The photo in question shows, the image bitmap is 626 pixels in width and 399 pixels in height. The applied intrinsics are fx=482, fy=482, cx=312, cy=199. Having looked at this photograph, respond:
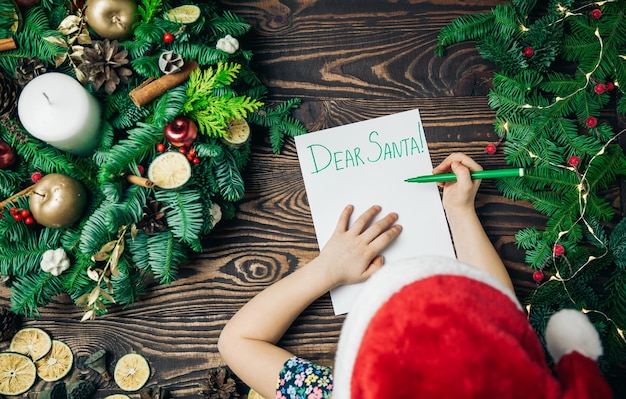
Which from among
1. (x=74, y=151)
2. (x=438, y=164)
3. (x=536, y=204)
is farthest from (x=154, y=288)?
(x=536, y=204)

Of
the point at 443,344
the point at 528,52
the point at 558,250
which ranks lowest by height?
the point at 443,344

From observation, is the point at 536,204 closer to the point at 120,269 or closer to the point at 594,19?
the point at 594,19

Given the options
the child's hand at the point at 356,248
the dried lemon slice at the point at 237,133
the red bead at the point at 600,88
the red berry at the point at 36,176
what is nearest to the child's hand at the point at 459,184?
the child's hand at the point at 356,248

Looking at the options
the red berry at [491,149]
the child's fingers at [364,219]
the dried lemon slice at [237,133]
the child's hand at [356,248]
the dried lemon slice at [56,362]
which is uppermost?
the dried lemon slice at [237,133]

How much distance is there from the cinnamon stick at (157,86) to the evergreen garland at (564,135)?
1.59ft

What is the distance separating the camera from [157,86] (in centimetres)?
77

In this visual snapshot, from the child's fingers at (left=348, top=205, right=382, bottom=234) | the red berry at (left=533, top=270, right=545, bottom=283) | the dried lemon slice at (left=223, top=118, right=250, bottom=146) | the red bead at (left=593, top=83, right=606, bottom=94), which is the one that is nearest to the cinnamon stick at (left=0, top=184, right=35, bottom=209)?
the dried lemon slice at (left=223, top=118, right=250, bottom=146)

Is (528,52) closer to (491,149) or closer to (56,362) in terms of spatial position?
(491,149)

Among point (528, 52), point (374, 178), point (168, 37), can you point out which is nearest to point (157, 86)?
point (168, 37)

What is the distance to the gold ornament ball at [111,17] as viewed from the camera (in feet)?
2.44

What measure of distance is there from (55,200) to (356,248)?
51 centimetres

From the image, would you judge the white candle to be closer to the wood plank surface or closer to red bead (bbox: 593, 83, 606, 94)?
the wood plank surface

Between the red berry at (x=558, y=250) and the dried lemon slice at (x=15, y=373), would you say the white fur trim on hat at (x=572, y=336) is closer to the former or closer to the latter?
the red berry at (x=558, y=250)

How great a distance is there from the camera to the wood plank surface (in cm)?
92
